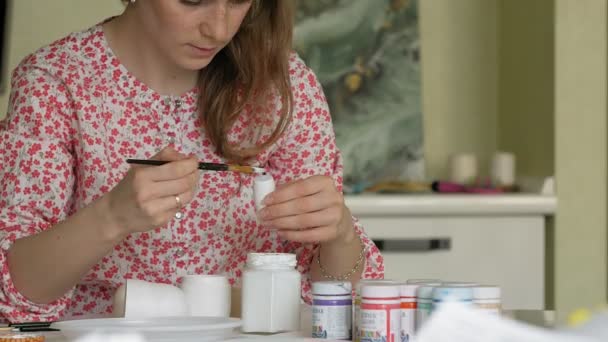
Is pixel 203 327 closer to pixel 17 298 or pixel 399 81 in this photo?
pixel 17 298

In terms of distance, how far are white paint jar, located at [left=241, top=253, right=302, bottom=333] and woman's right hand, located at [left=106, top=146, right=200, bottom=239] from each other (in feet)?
0.48

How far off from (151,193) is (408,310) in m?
0.39

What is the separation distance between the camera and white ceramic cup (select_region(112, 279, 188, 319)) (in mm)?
1292

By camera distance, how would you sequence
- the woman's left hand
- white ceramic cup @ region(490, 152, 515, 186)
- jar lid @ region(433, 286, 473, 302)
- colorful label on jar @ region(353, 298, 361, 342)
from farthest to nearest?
1. white ceramic cup @ region(490, 152, 515, 186)
2. the woman's left hand
3. colorful label on jar @ region(353, 298, 361, 342)
4. jar lid @ region(433, 286, 473, 302)

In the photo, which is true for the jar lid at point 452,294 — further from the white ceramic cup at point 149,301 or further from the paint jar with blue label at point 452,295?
the white ceramic cup at point 149,301

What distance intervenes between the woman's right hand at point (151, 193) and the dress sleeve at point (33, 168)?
213mm

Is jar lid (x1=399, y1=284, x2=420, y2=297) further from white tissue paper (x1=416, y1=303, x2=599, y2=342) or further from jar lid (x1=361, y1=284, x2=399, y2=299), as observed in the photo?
white tissue paper (x1=416, y1=303, x2=599, y2=342)

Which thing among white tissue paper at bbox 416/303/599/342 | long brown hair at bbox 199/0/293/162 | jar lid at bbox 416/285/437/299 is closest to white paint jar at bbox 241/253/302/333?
jar lid at bbox 416/285/437/299

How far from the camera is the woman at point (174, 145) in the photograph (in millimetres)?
1486

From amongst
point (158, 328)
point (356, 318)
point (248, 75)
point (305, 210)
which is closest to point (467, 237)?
point (248, 75)

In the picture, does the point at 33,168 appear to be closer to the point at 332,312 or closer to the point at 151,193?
the point at 151,193

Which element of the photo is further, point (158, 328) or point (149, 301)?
point (149, 301)

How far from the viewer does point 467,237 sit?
9.17 feet

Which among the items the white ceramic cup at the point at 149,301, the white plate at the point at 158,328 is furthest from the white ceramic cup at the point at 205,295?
the white plate at the point at 158,328
